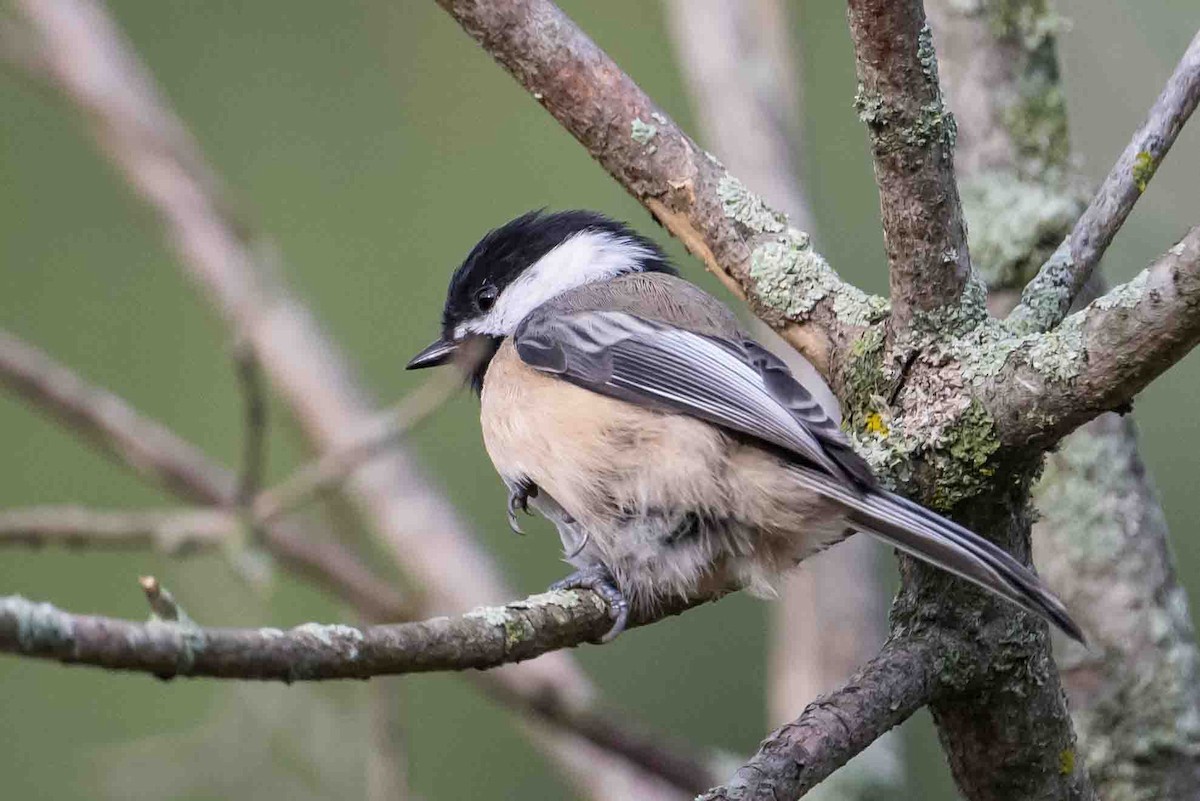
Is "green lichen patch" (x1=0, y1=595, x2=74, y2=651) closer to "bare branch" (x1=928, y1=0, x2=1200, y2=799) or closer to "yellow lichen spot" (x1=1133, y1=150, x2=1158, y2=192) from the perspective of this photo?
"yellow lichen spot" (x1=1133, y1=150, x2=1158, y2=192)

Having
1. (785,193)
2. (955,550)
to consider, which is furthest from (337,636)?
(785,193)

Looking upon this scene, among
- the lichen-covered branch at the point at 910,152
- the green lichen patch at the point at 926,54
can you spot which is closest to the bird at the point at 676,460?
the lichen-covered branch at the point at 910,152

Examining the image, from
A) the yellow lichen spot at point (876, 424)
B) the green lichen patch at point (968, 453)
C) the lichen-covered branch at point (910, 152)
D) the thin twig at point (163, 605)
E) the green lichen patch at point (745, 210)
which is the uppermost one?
the green lichen patch at point (745, 210)

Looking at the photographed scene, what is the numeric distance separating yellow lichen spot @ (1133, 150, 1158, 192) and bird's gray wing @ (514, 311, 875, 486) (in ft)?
1.47

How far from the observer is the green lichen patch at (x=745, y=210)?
68.1 inches

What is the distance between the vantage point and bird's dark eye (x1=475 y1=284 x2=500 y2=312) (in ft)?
7.74

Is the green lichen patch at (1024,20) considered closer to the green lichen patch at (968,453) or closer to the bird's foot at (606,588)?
the green lichen patch at (968,453)

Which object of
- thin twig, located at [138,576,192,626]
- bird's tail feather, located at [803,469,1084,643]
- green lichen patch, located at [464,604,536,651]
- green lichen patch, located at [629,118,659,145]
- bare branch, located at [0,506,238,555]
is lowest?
thin twig, located at [138,576,192,626]

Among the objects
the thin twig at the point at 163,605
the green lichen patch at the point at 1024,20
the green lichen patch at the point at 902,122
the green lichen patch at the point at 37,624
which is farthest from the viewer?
the green lichen patch at the point at 1024,20

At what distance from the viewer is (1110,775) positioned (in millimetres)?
1969

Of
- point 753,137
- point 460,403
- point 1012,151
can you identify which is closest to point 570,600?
point 1012,151

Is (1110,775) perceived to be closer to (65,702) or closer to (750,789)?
(750,789)

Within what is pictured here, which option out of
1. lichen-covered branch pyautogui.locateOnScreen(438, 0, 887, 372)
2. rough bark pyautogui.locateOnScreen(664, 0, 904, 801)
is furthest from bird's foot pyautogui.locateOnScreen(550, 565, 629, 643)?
rough bark pyautogui.locateOnScreen(664, 0, 904, 801)

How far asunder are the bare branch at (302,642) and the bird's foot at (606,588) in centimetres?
4
